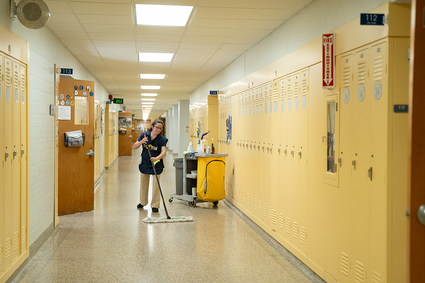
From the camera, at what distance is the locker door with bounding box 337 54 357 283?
3.09 m

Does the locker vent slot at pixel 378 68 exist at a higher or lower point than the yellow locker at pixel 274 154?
higher

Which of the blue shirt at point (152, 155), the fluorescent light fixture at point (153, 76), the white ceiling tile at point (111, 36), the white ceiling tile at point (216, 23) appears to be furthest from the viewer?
the fluorescent light fixture at point (153, 76)

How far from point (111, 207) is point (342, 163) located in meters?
4.83

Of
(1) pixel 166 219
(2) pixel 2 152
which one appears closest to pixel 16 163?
(2) pixel 2 152

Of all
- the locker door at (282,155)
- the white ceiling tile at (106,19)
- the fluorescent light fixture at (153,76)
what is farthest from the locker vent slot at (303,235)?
the fluorescent light fixture at (153,76)

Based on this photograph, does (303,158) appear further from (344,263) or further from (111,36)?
(111,36)

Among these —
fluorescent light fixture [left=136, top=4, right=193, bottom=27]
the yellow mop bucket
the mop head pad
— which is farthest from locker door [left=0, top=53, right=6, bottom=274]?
the yellow mop bucket

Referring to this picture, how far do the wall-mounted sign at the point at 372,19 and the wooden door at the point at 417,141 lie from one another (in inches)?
63.8

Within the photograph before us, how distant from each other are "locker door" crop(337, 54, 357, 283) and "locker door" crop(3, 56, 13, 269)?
2915 millimetres

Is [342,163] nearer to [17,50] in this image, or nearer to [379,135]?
[379,135]

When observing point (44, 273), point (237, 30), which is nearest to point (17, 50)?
point (44, 273)

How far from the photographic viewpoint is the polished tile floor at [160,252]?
3658 mm

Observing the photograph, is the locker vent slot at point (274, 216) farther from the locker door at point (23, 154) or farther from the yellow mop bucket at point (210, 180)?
the locker door at point (23, 154)

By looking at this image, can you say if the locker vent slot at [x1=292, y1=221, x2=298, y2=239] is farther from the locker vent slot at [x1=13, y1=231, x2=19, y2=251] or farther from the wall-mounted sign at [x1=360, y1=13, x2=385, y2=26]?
the locker vent slot at [x1=13, y1=231, x2=19, y2=251]
